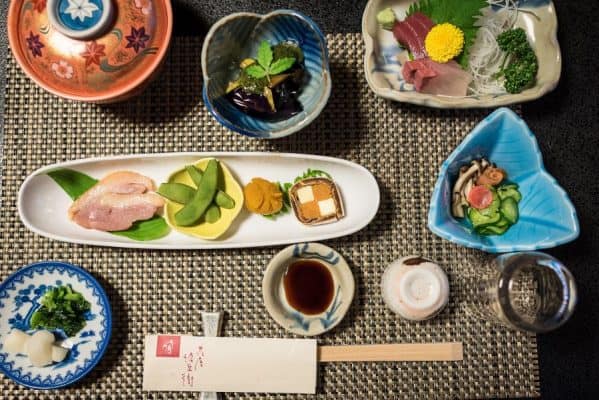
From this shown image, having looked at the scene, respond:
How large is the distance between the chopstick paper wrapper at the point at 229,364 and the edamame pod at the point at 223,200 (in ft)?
1.18

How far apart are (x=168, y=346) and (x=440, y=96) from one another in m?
0.99

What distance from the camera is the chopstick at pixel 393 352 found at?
1.35 meters

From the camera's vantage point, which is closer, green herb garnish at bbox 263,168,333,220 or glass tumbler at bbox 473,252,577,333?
glass tumbler at bbox 473,252,577,333

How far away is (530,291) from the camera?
1.31 m

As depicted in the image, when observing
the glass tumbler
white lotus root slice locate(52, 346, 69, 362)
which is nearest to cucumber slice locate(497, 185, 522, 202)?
the glass tumbler

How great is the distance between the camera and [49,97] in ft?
4.58

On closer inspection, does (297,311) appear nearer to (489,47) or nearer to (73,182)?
(73,182)

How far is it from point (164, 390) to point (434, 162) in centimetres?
98

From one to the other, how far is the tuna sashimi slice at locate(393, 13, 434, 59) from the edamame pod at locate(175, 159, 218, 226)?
24.6 inches

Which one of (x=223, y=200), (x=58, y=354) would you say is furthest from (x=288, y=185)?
(x=58, y=354)

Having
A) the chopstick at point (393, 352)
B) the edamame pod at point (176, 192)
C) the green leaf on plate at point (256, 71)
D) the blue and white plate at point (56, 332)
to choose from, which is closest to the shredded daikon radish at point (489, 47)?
the green leaf on plate at point (256, 71)

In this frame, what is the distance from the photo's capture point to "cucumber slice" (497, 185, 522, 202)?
4.44 feet

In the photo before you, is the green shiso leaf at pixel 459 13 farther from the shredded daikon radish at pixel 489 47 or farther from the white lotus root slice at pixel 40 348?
the white lotus root slice at pixel 40 348

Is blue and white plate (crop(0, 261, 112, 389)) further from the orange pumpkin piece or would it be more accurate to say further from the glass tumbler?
the glass tumbler
